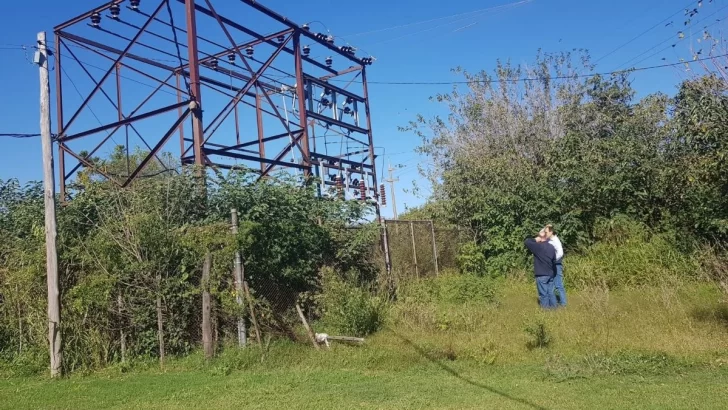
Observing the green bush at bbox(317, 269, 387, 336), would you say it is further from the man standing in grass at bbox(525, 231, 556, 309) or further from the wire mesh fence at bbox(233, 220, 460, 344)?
the man standing in grass at bbox(525, 231, 556, 309)

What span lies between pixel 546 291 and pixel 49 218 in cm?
886

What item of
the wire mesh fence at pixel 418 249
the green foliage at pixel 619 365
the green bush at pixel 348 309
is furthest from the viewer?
the wire mesh fence at pixel 418 249

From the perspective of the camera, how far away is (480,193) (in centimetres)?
1603

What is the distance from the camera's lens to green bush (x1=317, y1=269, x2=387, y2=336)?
905cm

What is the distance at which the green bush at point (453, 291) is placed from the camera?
11.8 meters

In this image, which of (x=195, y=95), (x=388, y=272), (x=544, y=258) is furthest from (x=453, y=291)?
(x=195, y=95)

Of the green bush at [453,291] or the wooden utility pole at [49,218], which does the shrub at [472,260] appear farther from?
the wooden utility pole at [49,218]

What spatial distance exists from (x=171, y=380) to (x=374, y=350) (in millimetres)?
2822

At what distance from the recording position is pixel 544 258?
11.1 metres

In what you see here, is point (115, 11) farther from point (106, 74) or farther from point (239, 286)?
point (239, 286)

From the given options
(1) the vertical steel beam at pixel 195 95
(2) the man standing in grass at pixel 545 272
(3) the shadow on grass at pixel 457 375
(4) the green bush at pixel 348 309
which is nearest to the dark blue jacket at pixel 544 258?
(2) the man standing in grass at pixel 545 272

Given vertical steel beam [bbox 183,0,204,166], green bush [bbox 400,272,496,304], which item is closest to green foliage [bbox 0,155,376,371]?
vertical steel beam [bbox 183,0,204,166]

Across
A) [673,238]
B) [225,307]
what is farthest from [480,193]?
[225,307]

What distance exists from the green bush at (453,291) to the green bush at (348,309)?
7.14 feet
